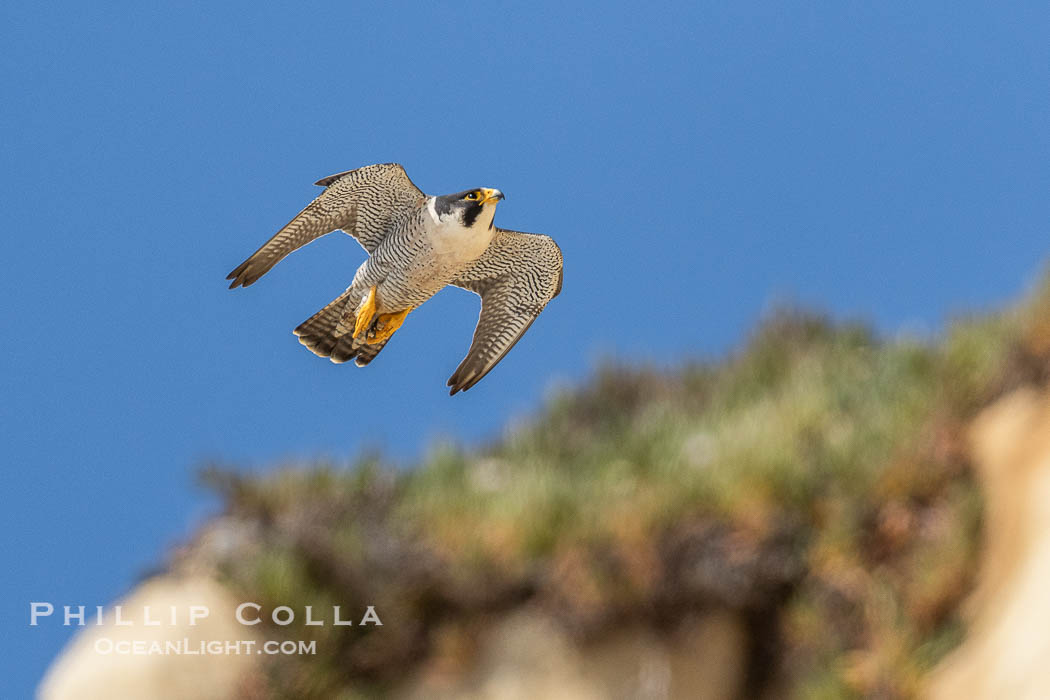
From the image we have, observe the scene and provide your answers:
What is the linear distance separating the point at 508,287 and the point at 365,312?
4.42ft

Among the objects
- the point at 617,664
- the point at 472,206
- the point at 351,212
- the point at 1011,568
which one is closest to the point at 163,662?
the point at 617,664

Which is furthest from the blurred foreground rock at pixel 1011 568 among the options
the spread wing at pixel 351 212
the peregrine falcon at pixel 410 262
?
the spread wing at pixel 351 212

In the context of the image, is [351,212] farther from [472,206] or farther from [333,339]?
[472,206]

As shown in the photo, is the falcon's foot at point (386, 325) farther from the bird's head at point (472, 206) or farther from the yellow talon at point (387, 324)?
the bird's head at point (472, 206)

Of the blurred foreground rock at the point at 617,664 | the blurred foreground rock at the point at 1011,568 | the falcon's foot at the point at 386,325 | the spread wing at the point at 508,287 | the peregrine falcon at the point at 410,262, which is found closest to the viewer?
the blurred foreground rock at the point at 1011,568

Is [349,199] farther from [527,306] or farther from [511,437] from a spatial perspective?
[511,437]

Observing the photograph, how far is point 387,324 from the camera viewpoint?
422 inches

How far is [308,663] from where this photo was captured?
5844 mm

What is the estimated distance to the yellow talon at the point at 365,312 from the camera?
34.6 feet

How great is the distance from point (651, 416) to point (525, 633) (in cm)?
230

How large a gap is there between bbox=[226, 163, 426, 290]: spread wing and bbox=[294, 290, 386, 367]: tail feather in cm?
65

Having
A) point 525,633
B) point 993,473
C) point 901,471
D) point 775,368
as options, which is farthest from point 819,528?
point 775,368

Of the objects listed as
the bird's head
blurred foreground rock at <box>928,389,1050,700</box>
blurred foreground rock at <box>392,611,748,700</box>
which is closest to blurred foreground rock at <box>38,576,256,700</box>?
blurred foreground rock at <box>392,611,748,700</box>

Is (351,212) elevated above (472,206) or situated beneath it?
elevated above
